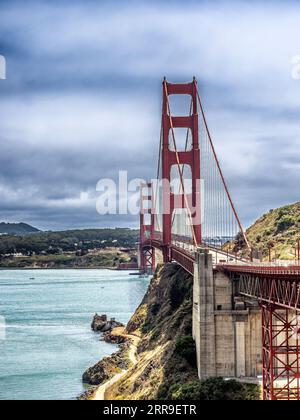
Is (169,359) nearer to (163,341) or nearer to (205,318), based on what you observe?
(205,318)

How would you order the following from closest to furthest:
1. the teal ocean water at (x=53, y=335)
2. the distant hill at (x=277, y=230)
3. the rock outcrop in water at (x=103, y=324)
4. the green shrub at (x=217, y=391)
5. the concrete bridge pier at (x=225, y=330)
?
the green shrub at (x=217, y=391)
the concrete bridge pier at (x=225, y=330)
the teal ocean water at (x=53, y=335)
the distant hill at (x=277, y=230)
the rock outcrop in water at (x=103, y=324)

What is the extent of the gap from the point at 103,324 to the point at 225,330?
29.6 metres

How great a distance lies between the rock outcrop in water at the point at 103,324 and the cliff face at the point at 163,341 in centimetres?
526

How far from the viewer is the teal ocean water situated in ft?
124

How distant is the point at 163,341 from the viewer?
3631 centimetres

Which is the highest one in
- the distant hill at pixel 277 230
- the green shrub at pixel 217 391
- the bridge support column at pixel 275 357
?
the distant hill at pixel 277 230

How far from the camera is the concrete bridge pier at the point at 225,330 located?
91.3 ft

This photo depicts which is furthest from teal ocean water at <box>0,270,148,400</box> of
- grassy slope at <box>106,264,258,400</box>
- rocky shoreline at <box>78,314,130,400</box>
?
grassy slope at <box>106,264,258,400</box>

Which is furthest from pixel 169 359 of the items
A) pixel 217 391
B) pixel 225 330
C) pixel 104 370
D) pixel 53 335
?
pixel 53 335

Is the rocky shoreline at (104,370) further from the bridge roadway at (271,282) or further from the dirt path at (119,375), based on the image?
the bridge roadway at (271,282)

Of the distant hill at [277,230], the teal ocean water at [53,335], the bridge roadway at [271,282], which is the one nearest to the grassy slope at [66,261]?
the teal ocean water at [53,335]

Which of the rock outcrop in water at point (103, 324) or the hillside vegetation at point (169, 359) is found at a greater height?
the hillside vegetation at point (169, 359)

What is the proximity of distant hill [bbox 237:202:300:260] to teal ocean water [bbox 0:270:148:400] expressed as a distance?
1427 cm

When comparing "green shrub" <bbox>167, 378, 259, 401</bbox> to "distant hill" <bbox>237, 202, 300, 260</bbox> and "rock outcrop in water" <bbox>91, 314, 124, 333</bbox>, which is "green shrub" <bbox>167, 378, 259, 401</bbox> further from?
"rock outcrop in water" <bbox>91, 314, 124, 333</bbox>
